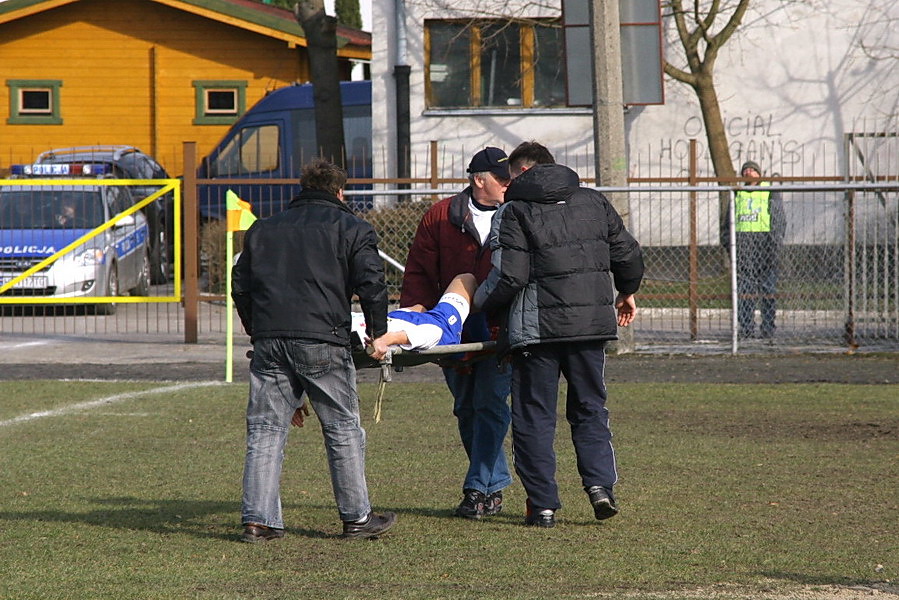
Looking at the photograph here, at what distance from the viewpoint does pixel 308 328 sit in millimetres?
6062

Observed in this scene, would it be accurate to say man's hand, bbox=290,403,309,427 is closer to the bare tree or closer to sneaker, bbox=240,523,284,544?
sneaker, bbox=240,523,284,544

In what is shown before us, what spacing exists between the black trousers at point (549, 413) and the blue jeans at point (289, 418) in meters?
0.79

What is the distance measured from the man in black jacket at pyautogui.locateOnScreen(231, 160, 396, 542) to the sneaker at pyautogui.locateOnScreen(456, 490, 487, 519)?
557mm

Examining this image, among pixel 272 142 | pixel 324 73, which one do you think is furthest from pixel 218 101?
pixel 324 73

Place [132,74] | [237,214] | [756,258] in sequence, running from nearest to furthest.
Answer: [237,214] → [756,258] → [132,74]

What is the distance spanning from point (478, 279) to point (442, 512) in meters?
1.19

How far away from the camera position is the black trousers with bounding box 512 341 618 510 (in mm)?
6473

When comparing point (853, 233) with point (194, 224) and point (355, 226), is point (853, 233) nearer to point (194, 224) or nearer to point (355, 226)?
point (194, 224)

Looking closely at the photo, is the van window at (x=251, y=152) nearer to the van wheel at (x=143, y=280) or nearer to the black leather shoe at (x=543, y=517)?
the van wheel at (x=143, y=280)

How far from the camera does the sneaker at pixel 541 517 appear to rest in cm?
647

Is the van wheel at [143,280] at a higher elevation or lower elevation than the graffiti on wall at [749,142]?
lower

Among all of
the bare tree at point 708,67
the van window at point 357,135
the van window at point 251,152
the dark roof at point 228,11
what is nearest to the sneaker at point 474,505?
the bare tree at point 708,67

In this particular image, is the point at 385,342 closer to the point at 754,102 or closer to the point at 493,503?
the point at 493,503

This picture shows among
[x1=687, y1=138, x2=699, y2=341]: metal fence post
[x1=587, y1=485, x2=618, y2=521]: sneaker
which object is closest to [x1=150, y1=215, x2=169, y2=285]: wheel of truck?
[x1=687, y1=138, x2=699, y2=341]: metal fence post
